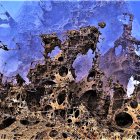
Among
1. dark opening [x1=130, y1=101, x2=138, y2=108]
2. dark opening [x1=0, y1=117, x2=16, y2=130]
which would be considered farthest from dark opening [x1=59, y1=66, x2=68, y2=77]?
dark opening [x1=0, y1=117, x2=16, y2=130]

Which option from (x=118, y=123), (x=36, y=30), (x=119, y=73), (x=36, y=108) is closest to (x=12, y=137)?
(x=36, y=108)

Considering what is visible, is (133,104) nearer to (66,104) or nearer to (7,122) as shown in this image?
(66,104)

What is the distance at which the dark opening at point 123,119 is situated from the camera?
23.5 metres

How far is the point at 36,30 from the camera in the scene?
8069cm

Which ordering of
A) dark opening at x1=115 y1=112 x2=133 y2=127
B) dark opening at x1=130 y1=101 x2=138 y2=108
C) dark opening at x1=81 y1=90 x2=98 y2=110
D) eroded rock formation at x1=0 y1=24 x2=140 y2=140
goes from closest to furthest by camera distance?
eroded rock formation at x1=0 y1=24 x2=140 y2=140, dark opening at x1=115 y1=112 x2=133 y2=127, dark opening at x1=130 y1=101 x2=138 y2=108, dark opening at x1=81 y1=90 x2=98 y2=110

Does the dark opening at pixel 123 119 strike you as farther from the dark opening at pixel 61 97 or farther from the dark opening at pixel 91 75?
the dark opening at pixel 91 75

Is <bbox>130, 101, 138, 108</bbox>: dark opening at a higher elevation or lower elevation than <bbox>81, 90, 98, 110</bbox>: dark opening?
lower

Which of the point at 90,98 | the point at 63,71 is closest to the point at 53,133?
the point at 90,98

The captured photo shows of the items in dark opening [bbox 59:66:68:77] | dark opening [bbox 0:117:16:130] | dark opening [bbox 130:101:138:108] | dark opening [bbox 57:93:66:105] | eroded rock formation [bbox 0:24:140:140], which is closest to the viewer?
eroded rock formation [bbox 0:24:140:140]

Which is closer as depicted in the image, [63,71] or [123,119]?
[123,119]

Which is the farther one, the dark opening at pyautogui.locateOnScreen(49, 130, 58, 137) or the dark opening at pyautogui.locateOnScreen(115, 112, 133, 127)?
the dark opening at pyautogui.locateOnScreen(115, 112, 133, 127)

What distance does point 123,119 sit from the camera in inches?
945

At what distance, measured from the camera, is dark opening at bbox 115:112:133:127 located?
23459mm

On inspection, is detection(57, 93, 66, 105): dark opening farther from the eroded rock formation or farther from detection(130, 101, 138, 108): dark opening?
detection(130, 101, 138, 108): dark opening
